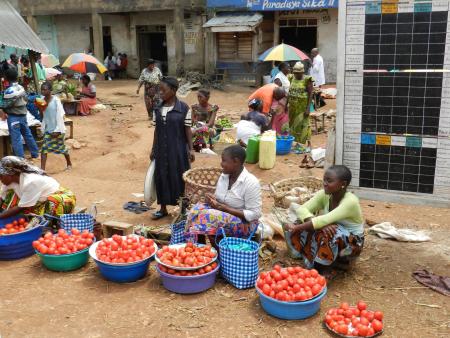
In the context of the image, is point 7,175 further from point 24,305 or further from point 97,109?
point 97,109

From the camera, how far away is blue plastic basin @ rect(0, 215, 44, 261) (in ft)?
16.3

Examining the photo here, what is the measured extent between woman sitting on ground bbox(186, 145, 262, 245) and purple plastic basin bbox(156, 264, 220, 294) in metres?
0.42

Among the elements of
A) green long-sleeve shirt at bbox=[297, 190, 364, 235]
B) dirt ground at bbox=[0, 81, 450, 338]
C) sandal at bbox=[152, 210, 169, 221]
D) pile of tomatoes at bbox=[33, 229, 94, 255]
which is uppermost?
green long-sleeve shirt at bbox=[297, 190, 364, 235]

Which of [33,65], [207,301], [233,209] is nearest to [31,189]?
[233,209]

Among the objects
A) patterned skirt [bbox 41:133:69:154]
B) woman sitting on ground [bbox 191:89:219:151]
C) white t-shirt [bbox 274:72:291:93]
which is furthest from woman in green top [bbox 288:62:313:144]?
patterned skirt [bbox 41:133:69:154]

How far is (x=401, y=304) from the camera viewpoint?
408cm

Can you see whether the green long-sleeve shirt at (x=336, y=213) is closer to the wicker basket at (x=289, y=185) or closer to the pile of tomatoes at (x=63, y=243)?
the wicker basket at (x=289, y=185)

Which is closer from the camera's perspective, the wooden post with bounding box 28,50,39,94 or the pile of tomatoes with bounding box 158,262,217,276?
the pile of tomatoes with bounding box 158,262,217,276

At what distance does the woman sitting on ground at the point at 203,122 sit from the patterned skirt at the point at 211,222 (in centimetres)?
444

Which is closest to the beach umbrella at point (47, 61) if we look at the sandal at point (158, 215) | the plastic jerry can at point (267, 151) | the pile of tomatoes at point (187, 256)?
the plastic jerry can at point (267, 151)

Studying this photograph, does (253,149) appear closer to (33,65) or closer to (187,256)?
(187,256)

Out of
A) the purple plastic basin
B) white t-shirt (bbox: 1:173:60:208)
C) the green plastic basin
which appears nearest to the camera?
the purple plastic basin

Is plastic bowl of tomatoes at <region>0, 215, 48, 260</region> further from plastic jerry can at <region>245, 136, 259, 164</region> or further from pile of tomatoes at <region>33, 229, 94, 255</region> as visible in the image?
plastic jerry can at <region>245, 136, 259, 164</region>

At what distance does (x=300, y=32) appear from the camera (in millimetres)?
20969
